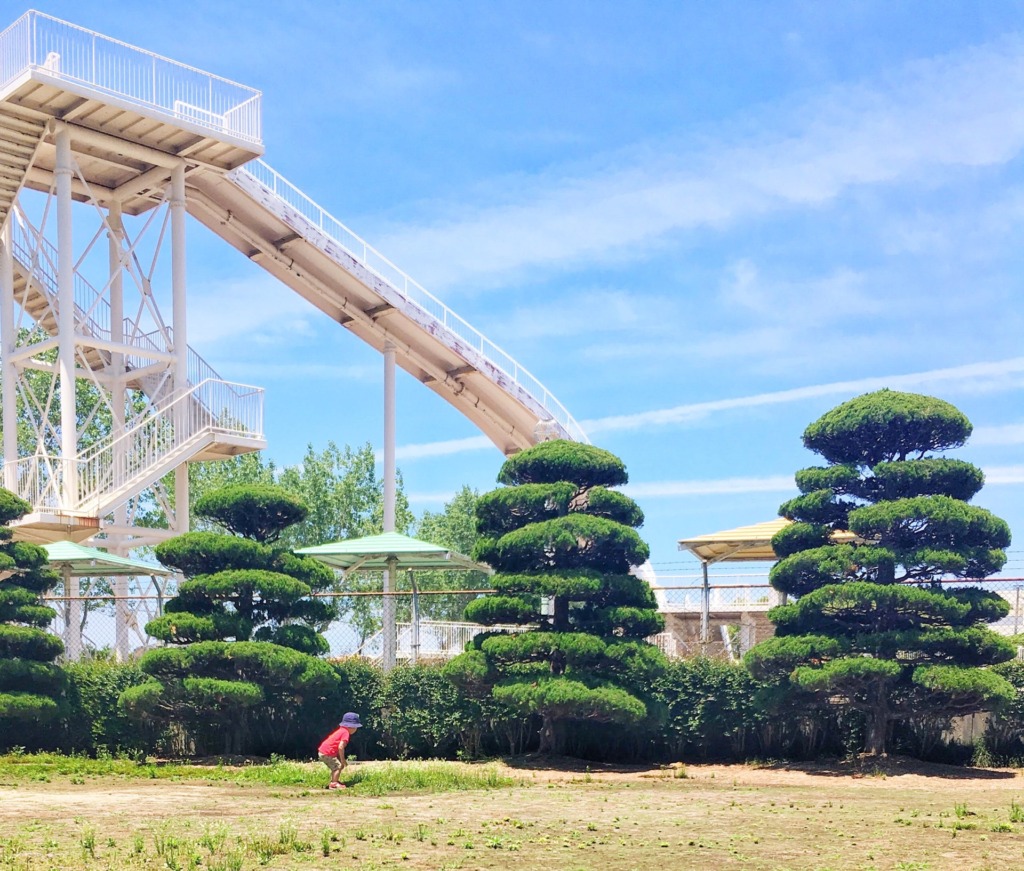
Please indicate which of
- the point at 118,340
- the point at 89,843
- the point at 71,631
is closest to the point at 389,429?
the point at 118,340

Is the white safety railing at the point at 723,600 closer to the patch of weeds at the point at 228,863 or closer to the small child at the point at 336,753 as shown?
the small child at the point at 336,753

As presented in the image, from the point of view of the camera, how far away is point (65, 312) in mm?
28891

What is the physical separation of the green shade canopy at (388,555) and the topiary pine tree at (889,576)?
5751 mm

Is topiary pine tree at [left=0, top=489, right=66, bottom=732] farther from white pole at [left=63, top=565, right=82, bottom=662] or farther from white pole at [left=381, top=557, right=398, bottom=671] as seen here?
white pole at [left=381, top=557, right=398, bottom=671]

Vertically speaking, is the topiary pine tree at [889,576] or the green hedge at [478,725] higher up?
the topiary pine tree at [889,576]

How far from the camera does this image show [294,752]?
912 inches

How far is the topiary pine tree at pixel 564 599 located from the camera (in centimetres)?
2173

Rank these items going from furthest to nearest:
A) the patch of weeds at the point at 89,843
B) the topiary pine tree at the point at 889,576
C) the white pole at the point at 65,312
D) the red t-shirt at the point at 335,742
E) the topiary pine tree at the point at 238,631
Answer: the white pole at the point at 65,312 → the topiary pine tree at the point at 238,631 → the topiary pine tree at the point at 889,576 → the red t-shirt at the point at 335,742 → the patch of weeds at the point at 89,843

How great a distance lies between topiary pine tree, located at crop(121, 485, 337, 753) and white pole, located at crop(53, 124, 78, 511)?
5.55 m

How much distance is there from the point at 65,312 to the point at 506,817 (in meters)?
17.6

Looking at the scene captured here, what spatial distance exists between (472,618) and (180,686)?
15.0 feet

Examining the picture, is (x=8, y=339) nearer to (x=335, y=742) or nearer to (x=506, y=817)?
(x=335, y=742)

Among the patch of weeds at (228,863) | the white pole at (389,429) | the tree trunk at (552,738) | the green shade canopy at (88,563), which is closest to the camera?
the patch of weeds at (228,863)

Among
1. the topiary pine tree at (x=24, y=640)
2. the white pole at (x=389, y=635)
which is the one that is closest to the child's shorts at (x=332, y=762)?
the topiary pine tree at (x=24, y=640)
